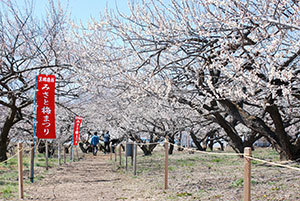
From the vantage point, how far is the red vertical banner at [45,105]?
867cm

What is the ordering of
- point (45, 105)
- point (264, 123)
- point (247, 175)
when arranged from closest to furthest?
point (247, 175)
point (264, 123)
point (45, 105)

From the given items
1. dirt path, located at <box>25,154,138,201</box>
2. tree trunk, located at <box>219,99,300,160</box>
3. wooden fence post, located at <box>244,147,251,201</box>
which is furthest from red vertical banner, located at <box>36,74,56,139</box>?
wooden fence post, located at <box>244,147,251,201</box>

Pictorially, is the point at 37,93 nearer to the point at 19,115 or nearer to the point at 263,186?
the point at 19,115

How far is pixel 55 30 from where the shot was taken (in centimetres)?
947

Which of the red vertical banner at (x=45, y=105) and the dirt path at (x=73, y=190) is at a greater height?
the red vertical banner at (x=45, y=105)

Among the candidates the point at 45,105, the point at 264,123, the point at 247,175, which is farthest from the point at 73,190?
the point at 264,123

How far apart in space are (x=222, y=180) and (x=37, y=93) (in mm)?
5277

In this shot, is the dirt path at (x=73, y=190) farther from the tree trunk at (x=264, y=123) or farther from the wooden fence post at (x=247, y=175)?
the tree trunk at (x=264, y=123)

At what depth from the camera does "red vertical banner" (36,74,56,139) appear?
8.67 meters

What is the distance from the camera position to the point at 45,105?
880 cm

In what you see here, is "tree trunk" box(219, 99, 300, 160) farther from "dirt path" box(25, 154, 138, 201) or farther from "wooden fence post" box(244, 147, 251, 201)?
"wooden fence post" box(244, 147, 251, 201)

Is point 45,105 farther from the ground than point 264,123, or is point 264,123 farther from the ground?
point 45,105

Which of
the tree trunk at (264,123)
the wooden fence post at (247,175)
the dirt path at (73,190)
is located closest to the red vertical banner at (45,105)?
the dirt path at (73,190)

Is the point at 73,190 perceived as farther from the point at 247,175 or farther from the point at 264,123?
the point at 264,123
